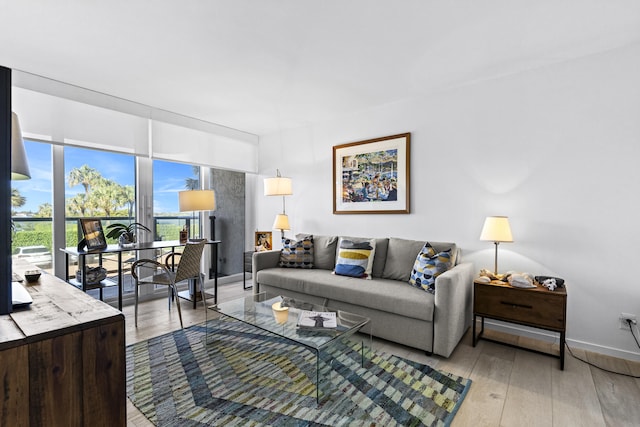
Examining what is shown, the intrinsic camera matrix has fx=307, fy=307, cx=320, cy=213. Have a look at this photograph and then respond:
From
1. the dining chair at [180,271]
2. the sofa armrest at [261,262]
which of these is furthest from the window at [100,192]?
the sofa armrest at [261,262]

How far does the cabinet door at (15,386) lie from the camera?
0.76 metres

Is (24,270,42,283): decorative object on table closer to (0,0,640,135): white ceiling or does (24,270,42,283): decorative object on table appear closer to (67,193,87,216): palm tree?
(0,0,640,135): white ceiling

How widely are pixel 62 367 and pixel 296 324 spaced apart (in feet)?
4.75

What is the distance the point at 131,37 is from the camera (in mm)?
2229

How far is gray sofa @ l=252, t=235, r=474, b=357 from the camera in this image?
235cm

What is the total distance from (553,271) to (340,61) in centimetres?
253

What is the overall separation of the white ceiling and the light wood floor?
2380 mm

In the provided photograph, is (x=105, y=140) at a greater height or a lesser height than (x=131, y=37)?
lesser

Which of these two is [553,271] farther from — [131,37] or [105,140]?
[105,140]

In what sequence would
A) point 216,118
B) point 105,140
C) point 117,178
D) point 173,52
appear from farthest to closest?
point 216,118 → point 117,178 → point 105,140 → point 173,52

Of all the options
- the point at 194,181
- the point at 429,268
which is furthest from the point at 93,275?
the point at 429,268

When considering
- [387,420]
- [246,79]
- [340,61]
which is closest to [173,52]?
[246,79]

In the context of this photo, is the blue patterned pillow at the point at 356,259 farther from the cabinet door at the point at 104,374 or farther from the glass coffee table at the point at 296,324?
the cabinet door at the point at 104,374

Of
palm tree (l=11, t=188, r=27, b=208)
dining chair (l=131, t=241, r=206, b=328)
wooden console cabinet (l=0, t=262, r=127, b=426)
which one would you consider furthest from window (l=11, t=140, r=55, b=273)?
wooden console cabinet (l=0, t=262, r=127, b=426)
